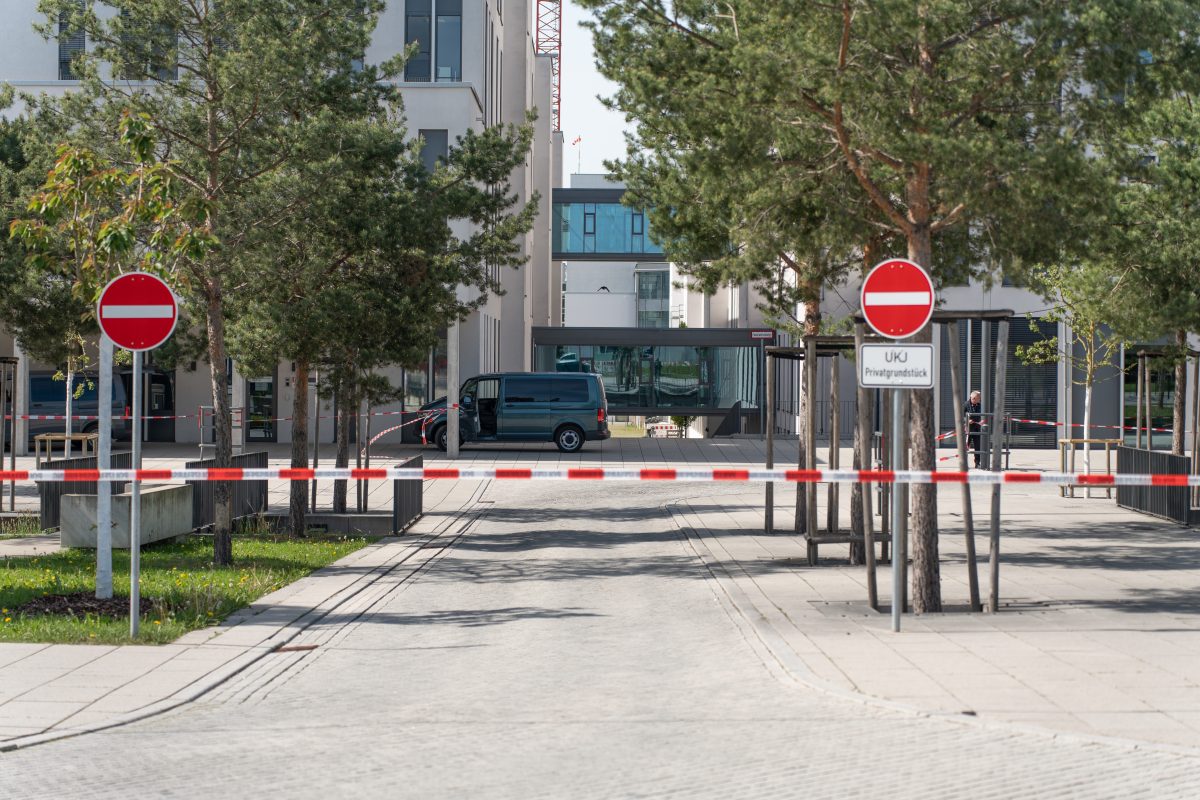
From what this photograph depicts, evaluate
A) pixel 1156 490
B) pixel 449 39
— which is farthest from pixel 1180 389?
pixel 449 39

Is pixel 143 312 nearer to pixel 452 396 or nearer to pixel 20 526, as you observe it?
pixel 20 526

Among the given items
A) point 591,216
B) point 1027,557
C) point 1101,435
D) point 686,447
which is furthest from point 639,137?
point 591,216

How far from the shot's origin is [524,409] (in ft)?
117

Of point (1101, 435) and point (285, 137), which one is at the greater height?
point (285, 137)

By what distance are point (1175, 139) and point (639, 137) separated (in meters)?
6.89

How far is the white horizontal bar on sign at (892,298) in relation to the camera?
33.6 ft

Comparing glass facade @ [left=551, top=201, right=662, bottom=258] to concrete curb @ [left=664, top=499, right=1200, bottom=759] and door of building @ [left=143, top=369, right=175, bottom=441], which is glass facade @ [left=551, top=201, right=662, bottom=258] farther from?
concrete curb @ [left=664, top=499, right=1200, bottom=759]

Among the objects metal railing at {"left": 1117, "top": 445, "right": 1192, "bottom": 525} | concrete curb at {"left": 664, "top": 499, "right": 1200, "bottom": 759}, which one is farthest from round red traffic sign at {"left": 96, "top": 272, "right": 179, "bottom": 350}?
metal railing at {"left": 1117, "top": 445, "right": 1192, "bottom": 525}

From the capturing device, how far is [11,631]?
9.81m

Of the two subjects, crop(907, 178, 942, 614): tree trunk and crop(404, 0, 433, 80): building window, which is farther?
crop(404, 0, 433, 80): building window

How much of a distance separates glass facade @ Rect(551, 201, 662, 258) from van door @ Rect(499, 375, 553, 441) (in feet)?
120

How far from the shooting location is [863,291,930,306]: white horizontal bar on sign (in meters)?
10.2

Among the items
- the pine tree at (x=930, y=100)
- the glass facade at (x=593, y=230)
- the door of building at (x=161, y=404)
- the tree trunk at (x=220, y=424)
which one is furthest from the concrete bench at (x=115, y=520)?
the glass facade at (x=593, y=230)

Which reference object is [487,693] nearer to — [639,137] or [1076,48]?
[1076,48]
